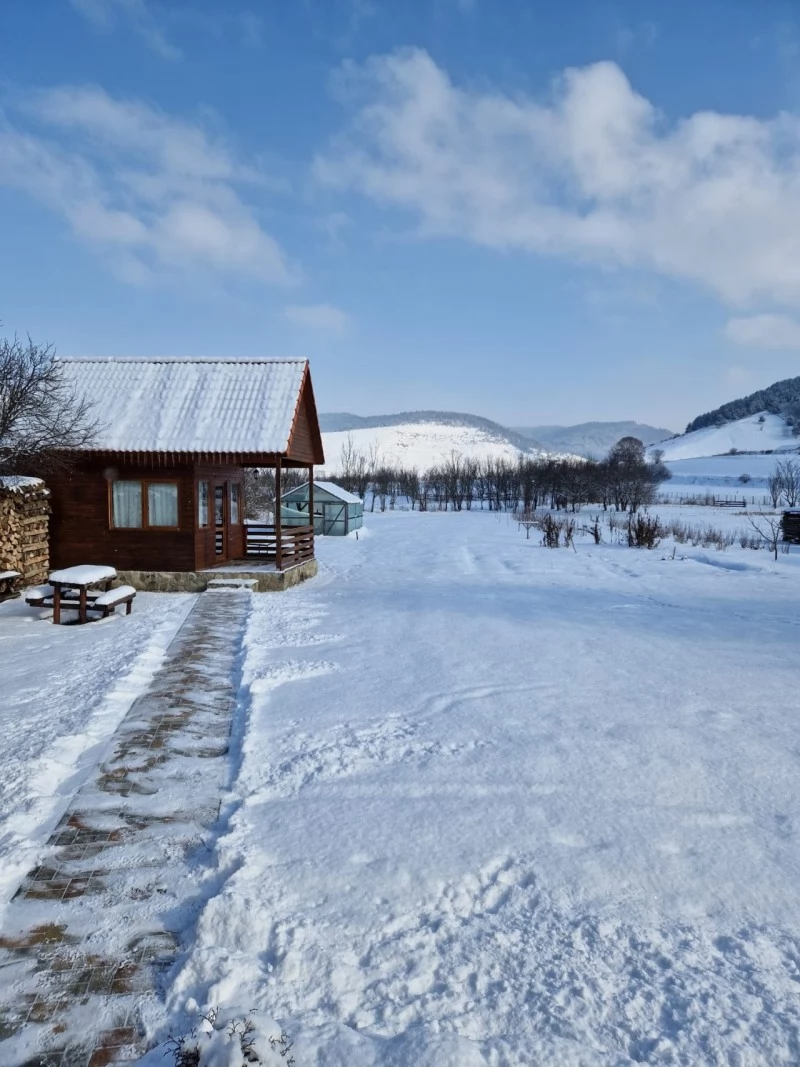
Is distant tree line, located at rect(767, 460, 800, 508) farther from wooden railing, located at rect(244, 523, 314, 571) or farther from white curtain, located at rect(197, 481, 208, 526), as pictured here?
Answer: white curtain, located at rect(197, 481, 208, 526)

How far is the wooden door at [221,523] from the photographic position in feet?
48.1

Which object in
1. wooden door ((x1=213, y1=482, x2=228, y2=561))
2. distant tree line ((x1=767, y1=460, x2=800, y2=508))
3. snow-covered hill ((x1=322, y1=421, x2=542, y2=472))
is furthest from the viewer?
snow-covered hill ((x1=322, y1=421, x2=542, y2=472))

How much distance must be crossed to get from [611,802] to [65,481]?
1217 centimetres

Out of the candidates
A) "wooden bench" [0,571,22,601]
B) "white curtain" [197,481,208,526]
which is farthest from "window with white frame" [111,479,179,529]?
"wooden bench" [0,571,22,601]

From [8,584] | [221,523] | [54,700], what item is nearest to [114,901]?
[54,700]

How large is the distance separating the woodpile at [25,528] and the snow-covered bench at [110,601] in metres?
2.58

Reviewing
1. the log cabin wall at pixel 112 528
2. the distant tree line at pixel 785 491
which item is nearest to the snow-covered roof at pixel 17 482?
the log cabin wall at pixel 112 528

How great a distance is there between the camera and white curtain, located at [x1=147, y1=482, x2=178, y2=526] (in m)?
13.1

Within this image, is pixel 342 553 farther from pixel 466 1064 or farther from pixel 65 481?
pixel 466 1064

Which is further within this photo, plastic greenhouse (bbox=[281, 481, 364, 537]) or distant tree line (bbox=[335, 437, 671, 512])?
distant tree line (bbox=[335, 437, 671, 512])

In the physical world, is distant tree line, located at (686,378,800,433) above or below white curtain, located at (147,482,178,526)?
above

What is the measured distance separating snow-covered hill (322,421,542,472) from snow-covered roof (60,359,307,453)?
9038 centimetres

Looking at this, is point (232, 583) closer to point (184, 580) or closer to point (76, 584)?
point (184, 580)

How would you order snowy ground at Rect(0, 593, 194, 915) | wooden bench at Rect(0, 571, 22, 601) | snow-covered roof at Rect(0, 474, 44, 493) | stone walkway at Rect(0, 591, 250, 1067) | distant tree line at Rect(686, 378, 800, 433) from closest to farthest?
stone walkway at Rect(0, 591, 250, 1067), snowy ground at Rect(0, 593, 194, 915), wooden bench at Rect(0, 571, 22, 601), snow-covered roof at Rect(0, 474, 44, 493), distant tree line at Rect(686, 378, 800, 433)
